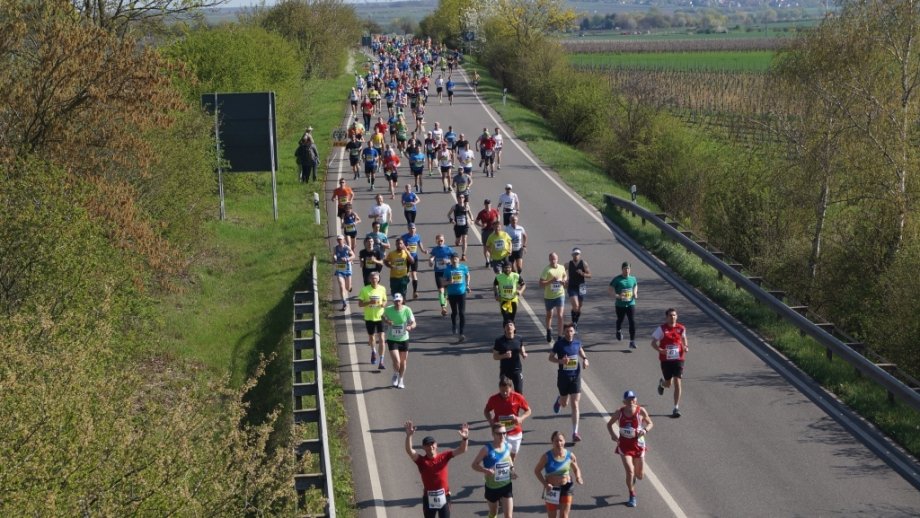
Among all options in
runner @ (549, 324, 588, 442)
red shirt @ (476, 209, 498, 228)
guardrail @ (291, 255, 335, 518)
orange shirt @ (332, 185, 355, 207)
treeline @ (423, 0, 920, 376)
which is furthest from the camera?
orange shirt @ (332, 185, 355, 207)

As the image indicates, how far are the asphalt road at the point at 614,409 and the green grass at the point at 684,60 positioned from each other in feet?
296

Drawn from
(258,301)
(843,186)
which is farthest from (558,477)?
(843,186)

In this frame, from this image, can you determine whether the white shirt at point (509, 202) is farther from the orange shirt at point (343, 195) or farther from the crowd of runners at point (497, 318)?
the orange shirt at point (343, 195)

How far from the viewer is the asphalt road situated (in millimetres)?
13312

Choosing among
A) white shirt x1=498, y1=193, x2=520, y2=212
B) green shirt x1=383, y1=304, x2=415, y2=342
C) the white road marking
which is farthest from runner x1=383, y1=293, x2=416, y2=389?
white shirt x1=498, y1=193, x2=520, y2=212

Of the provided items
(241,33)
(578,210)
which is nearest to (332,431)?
(578,210)

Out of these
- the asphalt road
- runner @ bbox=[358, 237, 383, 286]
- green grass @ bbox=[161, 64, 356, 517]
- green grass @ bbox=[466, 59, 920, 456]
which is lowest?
green grass @ bbox=[161, 64, 356, 517]

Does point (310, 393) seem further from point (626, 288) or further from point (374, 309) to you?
point (626, 288)

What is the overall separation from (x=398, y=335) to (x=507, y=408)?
3923mm

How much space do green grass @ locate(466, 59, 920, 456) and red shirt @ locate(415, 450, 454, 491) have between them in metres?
6.45

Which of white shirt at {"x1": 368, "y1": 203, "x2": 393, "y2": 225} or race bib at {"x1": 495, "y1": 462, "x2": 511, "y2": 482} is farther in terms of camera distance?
white shirt at {"x1": 368, "y1": 203, "x2": 393, "y2": 225}

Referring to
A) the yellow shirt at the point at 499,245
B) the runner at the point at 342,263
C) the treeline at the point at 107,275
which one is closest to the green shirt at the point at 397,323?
the treeline at the point at 107,275

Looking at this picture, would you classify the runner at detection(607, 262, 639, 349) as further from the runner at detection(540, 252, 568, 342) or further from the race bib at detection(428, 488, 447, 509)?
the race bib at detection(428, 488, 447, 509)

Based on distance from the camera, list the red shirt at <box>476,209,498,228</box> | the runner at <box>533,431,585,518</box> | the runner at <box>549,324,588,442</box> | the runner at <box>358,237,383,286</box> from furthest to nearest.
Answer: the red shirt at <box>476,209,498,228</box>, the runner at <box>358,237,383,286</box>, the runner at <box>549,324,588,442</box>, the runner at <box>533,431,585,518</box>
